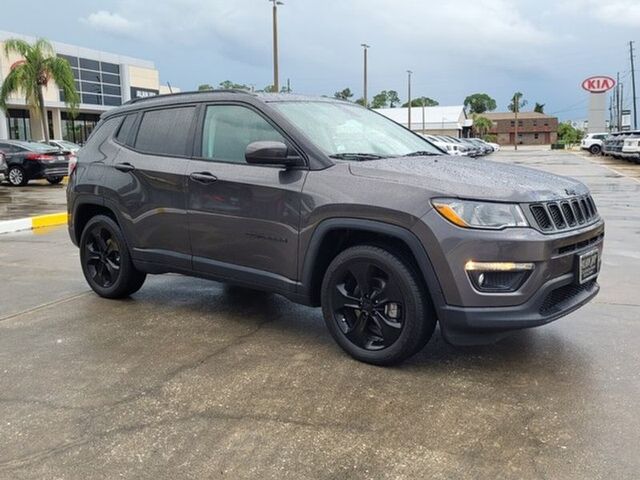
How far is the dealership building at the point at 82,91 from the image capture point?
141 ft

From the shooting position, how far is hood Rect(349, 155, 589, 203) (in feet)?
11.9

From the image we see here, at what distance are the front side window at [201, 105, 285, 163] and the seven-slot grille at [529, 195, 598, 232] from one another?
6.03ft

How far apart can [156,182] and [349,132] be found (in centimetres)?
164

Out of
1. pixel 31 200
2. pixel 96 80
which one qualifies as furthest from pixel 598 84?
pixel 31 200

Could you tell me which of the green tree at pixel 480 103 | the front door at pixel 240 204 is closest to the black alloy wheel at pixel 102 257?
the front door at pixel 240 204

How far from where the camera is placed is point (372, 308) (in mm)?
4027

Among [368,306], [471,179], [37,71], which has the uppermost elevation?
[37,71]

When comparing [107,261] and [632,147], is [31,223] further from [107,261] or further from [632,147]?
[632,147]

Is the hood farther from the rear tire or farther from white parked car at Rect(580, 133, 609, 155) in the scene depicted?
white parked car at Rect(580, 133, 609, 155)

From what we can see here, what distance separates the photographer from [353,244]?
4.18 metres

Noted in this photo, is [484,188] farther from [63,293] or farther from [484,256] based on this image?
[63,293]

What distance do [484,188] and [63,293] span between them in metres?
4.28

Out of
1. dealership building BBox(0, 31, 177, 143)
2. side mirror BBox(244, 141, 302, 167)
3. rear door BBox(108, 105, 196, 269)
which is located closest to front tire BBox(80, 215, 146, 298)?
rear door BBox(108, 105, 196, 269)

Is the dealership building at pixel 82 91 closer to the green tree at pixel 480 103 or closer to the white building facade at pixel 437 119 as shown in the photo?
the white building facade at pixel 437 119
